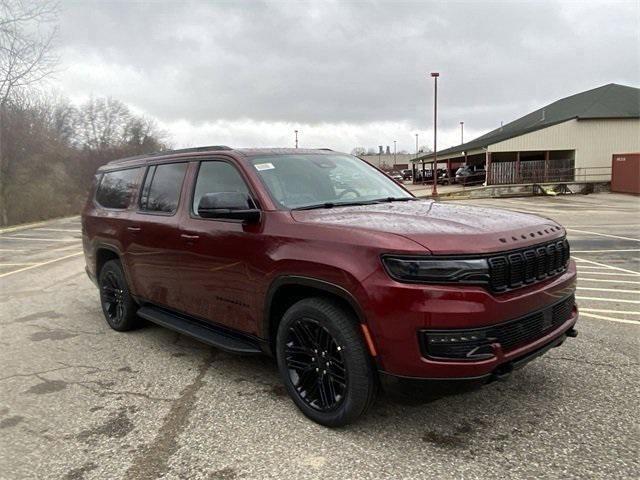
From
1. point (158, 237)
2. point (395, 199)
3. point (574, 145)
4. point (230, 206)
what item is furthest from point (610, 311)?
point (574, 145)

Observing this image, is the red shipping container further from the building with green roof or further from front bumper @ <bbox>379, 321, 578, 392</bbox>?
front bumper @ <bbox>379, 321, 578, 392</bbox>

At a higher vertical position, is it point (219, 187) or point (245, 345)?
point (219, 187)

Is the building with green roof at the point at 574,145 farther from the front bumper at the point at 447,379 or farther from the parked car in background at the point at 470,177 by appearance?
the front bumper at the point at 447,379

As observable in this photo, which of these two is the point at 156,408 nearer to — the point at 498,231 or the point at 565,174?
the point at 498,231

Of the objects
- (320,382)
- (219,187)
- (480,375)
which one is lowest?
(320,382)

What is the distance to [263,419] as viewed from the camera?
3393 mm

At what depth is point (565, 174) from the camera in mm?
34312

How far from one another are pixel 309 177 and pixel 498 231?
1.65 m

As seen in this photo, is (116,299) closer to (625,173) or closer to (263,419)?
(263,419)

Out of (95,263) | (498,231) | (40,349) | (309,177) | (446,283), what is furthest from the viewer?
(95,263)

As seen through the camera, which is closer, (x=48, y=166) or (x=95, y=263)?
(x=95, y=263)

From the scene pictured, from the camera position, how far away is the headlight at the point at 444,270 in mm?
2709

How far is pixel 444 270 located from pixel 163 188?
9.87ft

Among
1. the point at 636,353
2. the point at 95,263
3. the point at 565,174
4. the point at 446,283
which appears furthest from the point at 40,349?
the point at 565,174
